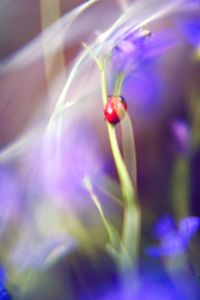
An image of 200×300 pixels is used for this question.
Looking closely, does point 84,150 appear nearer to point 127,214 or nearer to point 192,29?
point 127,214

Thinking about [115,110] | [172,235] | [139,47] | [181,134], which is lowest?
[172,235]

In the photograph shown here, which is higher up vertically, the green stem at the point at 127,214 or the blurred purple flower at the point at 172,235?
the green stem at the point at 127,214

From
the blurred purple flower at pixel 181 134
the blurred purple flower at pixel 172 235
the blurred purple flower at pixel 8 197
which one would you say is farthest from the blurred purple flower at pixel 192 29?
the blurred purple flower at pixel 8 197

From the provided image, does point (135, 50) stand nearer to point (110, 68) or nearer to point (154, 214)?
point (110, 68)

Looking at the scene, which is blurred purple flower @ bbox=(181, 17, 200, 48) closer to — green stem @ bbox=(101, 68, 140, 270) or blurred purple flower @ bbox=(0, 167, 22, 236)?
green stem @ bbox=(101, 68, 140, 270)

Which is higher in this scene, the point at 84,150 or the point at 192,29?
the point at 192,29

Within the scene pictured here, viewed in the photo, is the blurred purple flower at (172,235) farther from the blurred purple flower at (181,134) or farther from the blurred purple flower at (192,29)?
the blurred purple flower at (192,29)

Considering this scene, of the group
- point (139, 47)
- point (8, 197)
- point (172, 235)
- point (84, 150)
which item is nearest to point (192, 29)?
point (139, 47)
